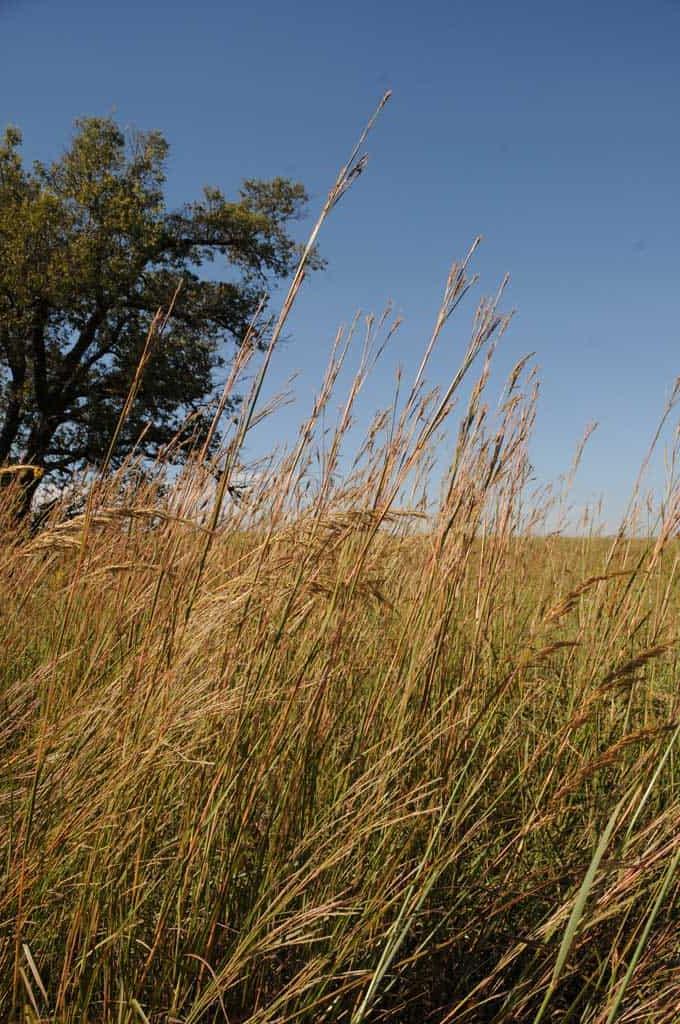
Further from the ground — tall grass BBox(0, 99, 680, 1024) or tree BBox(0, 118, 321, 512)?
tree BBox(0, 118, 321, 512)

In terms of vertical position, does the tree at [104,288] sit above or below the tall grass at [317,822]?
above

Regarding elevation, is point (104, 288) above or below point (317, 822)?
above

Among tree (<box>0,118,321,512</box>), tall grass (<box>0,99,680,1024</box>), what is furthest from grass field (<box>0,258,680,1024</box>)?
tree (<box>0,118,321,512</box>)

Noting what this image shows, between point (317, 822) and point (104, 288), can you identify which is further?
point (104, 288)

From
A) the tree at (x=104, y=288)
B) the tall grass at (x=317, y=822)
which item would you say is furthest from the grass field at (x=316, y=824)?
the tree at (x=104, y=288)

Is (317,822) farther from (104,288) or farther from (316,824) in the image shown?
(104,288)

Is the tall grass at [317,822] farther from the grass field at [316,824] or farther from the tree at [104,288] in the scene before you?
the tree at [104,288]

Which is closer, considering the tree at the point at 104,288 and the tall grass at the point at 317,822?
the tall grass at the point at 317,822

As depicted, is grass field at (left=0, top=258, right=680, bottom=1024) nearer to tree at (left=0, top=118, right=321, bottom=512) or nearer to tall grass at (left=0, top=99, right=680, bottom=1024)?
tall grass at (left=0, top=99, right=680, bottom=1024)

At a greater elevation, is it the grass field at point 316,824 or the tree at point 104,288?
the tree at point 104,288

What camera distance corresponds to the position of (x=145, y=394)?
15688 millimetres

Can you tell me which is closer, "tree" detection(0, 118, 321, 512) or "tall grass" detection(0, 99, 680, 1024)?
"tall grass" detection(0, 99, 680, 1024)

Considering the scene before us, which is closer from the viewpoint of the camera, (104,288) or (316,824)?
(316,824)

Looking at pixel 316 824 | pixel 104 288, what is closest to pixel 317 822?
pixel 316 824
